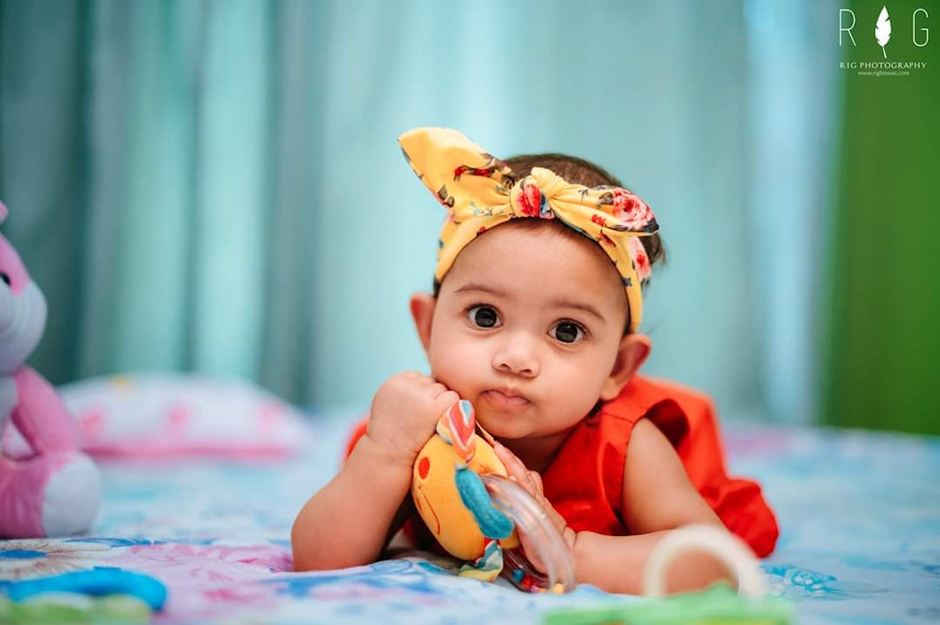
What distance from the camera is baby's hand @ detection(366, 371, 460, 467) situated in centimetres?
96

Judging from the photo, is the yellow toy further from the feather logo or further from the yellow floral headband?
the feather logo

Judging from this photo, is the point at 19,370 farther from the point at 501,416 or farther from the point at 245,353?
the point at 245,353

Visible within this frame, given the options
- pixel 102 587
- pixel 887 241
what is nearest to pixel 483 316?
pixel 102 587

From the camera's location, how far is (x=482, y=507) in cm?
86

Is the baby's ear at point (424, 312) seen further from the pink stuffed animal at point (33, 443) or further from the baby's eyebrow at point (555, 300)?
the pink stuffed animal at point (33, 443)

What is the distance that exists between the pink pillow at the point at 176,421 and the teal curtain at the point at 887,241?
2033mm

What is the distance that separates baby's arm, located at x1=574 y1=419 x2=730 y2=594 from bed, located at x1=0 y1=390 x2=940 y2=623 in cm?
7

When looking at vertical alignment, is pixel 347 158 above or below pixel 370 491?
above

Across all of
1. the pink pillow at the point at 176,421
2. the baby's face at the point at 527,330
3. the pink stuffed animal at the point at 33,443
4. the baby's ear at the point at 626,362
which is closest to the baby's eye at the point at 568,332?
the baby's face at the point at 527,330

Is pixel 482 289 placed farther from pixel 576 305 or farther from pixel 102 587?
pixel 102 587

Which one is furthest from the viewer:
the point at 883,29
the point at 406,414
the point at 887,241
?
the point at 887,241

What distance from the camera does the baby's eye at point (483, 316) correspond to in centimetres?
105

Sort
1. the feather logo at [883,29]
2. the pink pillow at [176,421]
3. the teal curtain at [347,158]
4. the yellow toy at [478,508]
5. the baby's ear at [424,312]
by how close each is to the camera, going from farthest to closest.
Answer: the feather logo at [883,29] < the teal curtain at [347,158] < the pink pillow at [176,421] < the baby's ear at [424,312] < the yellow toy at [478,508]

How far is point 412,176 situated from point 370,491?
2200mm
